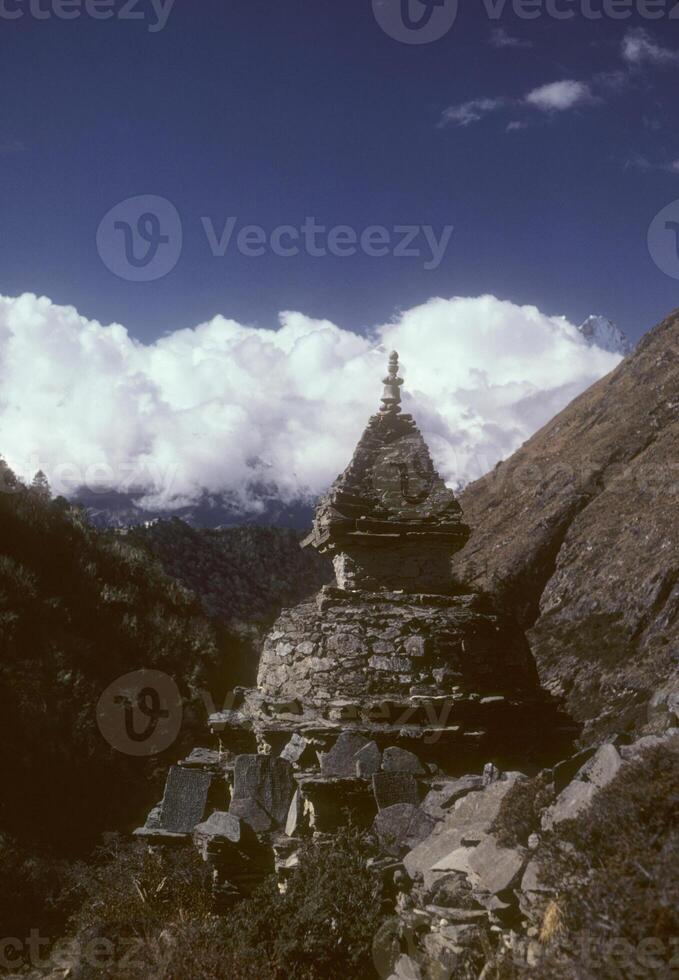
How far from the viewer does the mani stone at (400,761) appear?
8.34 metres

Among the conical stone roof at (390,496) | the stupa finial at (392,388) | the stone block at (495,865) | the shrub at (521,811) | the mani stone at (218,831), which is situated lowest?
the mani stone at (218,831)

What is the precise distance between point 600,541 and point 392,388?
16.1 m

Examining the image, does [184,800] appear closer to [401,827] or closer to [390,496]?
[401,827]

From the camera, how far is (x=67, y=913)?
36.3 feet

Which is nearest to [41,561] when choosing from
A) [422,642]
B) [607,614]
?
[422,642]

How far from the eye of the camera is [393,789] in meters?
8.12

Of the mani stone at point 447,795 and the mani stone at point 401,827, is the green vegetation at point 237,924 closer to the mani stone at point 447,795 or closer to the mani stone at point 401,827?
the mani stone at point 401,827

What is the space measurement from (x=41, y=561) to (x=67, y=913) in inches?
471

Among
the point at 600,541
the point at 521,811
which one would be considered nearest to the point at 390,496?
the point at 521,811

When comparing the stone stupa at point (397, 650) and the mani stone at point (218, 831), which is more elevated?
the stone stupa at point (397, 650)

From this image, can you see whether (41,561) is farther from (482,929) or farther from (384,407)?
(482,929)

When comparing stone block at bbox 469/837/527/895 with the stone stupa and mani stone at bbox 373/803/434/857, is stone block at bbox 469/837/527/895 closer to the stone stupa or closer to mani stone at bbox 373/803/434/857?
mani stone at bbox 373/803/434/857

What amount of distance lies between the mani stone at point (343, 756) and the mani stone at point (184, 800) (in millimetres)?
2448

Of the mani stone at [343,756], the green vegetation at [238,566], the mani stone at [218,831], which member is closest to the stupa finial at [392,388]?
the mani stone at [343,756]
